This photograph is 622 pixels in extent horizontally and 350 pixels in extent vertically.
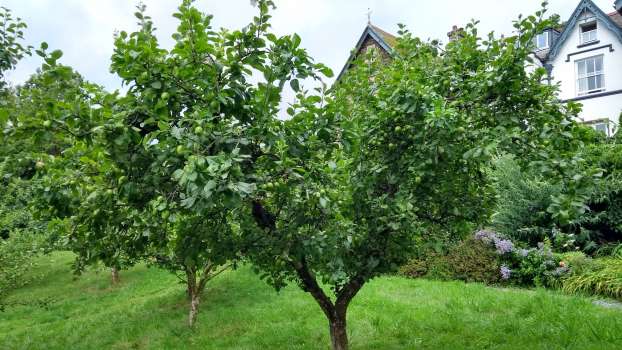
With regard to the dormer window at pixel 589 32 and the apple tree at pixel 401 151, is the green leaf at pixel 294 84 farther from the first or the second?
the dormer window at pixel 589 32

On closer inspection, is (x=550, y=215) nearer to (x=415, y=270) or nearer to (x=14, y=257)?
(x=415, y=270)

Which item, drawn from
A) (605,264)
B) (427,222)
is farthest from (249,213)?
(605,264)

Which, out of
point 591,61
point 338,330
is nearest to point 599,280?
point 338,330

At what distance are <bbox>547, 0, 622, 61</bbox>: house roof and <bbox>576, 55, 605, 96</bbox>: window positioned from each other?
1.19 meters

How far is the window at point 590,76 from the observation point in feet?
70.8

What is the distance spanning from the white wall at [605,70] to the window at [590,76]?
0.18m

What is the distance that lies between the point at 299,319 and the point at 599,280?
6.03m

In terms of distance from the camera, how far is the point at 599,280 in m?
9.46

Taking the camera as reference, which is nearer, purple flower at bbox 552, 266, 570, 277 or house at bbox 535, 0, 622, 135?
purple flower at bbox 552, 266, 570, 277

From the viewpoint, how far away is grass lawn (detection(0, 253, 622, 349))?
6703 millimetres

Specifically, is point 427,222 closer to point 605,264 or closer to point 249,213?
point 249,213

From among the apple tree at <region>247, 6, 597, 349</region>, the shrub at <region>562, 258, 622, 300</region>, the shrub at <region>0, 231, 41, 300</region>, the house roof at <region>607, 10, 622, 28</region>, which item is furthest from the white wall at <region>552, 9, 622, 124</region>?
the shrub at <region>0, 231, 41, 300</region>

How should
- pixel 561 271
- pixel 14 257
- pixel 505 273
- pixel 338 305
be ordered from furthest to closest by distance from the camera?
pixel 505 273 < pixel 561 271 < pixel 14 257 < pixel 338 305

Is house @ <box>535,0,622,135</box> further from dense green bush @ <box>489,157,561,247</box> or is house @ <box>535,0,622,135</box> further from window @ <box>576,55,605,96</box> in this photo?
dense green bush @ <box>489,157,561,247</box>
